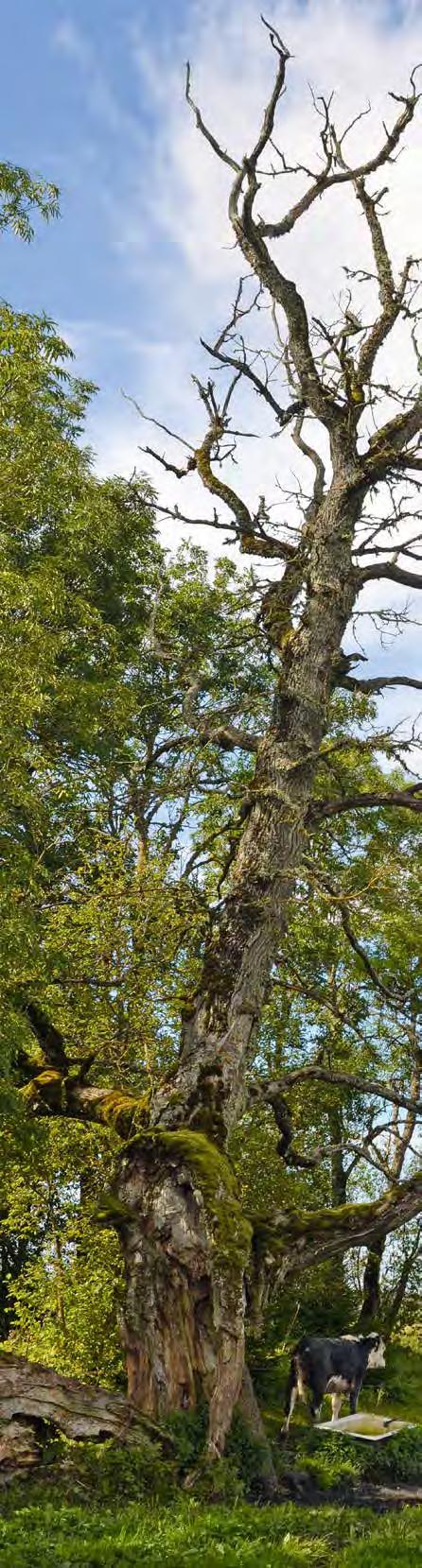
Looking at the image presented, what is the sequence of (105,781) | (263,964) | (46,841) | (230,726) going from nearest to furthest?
(263,964)
(230,726)
(46,841)
(105,781)

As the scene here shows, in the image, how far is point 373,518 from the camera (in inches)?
638

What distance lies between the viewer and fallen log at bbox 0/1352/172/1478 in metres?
10.4

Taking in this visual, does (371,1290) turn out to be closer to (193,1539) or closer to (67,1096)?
(67,1096)

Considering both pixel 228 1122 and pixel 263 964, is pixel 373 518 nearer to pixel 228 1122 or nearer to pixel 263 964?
pixel 263 964

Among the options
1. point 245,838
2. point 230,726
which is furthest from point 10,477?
point 245,838

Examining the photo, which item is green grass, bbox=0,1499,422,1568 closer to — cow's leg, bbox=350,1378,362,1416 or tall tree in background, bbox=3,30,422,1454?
tall tree in background, bbox=3,30,422,1454

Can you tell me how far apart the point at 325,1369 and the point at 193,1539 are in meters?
9.25

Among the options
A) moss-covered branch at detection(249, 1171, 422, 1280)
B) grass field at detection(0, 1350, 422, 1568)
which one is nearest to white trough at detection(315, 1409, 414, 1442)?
grass field at detection(0, 1350, 422, 1568)

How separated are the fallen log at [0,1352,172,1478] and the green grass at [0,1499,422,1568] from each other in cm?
79

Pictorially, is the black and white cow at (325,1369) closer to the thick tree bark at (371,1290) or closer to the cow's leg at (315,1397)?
the cow's leg at (315,1397)

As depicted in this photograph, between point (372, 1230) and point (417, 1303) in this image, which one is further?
point (417, 1303)

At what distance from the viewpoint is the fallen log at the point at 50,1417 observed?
34.1 ft

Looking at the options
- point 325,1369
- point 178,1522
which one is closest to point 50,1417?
point 178,1522

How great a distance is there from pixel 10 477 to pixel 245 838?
6082 millimetres
